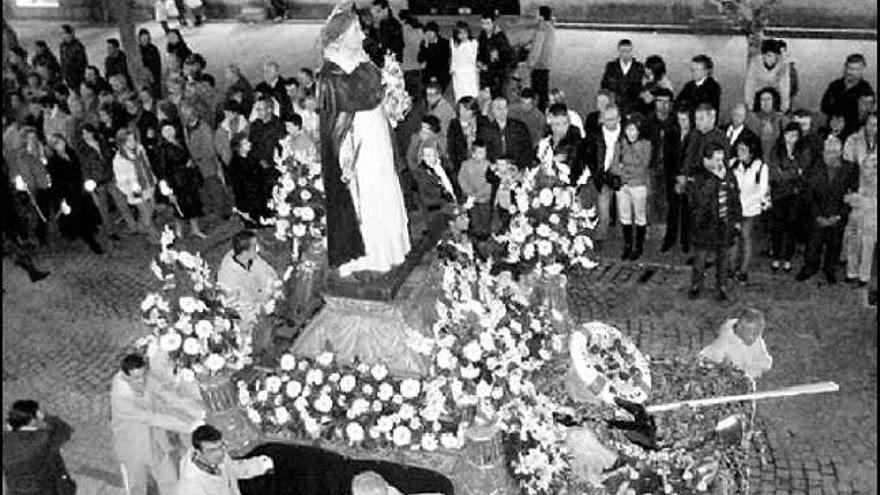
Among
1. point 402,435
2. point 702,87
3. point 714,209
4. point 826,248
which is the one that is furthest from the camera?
point 702,87

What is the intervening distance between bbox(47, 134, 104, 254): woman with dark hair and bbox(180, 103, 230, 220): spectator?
147 centimetres

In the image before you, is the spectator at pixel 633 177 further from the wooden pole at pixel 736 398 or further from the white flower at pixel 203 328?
the white flower at pixel 203 328

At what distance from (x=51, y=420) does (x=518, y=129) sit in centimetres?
659

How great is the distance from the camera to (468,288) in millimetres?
9172

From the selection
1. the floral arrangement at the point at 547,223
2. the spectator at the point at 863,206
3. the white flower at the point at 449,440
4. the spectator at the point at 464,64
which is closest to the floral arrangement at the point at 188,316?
the white flower at the point at 449,440

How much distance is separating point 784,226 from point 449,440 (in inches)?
222

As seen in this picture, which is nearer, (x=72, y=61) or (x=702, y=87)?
(x=702, y=87)

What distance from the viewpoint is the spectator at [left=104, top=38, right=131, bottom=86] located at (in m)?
19.0

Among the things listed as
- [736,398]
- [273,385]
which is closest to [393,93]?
[273,385]

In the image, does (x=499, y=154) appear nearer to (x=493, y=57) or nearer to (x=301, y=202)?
(x=301, y=202)

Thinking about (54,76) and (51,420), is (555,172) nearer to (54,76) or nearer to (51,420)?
(51,420)

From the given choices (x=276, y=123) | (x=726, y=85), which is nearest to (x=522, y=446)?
(x=276, y=123)

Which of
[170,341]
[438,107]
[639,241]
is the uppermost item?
[438,107]

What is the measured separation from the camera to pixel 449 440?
29.9 ft
